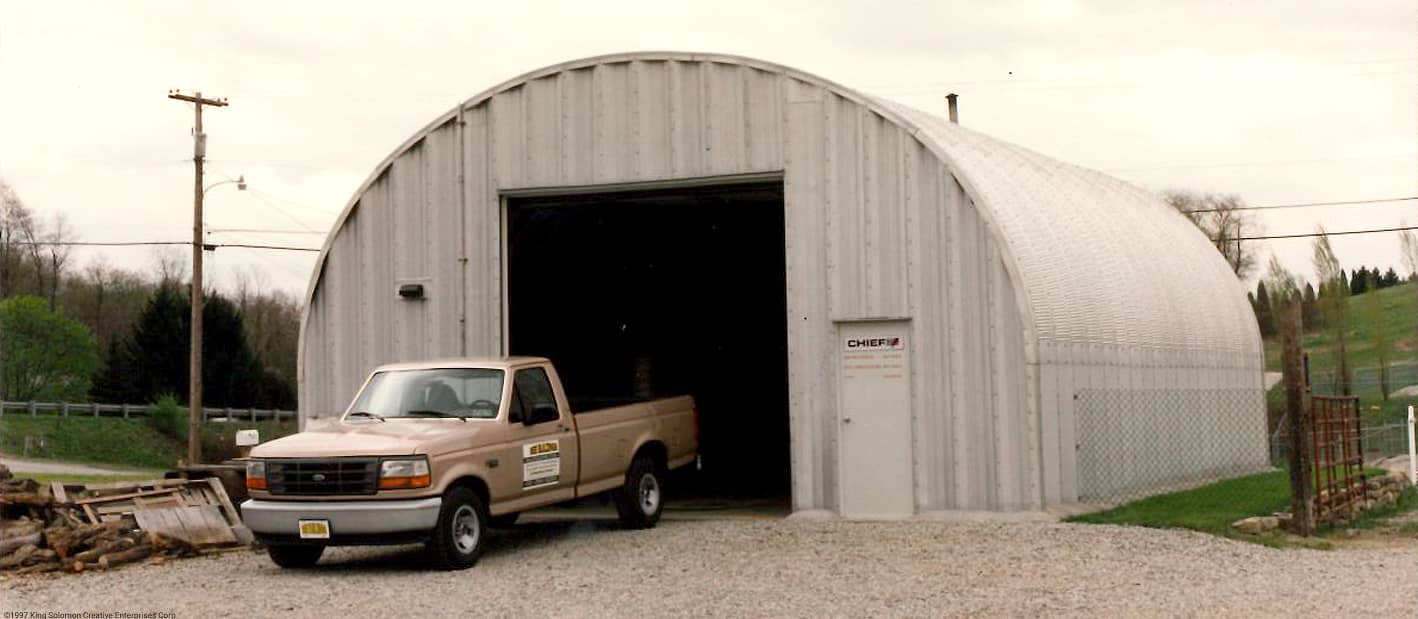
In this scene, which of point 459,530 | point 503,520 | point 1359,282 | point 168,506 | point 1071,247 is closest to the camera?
point 459,530

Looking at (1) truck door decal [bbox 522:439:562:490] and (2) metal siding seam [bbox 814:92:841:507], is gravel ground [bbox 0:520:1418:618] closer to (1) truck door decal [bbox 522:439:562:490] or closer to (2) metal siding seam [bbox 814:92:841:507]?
(1) truck door decal [bbox 522:439:562:490]

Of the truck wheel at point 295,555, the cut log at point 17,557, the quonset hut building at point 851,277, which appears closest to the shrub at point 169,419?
the quonset hut building at point 851,277

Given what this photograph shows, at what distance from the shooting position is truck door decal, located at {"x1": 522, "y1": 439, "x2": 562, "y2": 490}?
1385 centimetres

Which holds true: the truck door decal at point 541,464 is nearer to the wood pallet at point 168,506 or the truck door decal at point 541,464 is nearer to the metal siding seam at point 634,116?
the wood pallet at point 168,506

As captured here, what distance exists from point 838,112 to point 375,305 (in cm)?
619

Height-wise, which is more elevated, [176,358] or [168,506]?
[176,358]

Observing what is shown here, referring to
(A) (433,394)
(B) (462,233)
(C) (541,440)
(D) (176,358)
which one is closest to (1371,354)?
(D) (176,358)

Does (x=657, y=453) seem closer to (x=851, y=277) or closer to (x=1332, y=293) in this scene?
(x=851, y=277)

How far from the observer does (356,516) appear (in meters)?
12.4

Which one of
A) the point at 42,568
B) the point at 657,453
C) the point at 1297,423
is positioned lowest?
the point at 42,568

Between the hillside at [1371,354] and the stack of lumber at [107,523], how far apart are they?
129 ft

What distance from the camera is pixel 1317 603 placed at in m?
10.2

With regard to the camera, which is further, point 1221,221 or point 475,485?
point 1221,221

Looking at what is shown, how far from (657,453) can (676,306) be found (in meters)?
9.74
